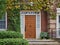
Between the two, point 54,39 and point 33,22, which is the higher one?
point 33,22

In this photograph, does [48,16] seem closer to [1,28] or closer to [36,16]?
[36,16]

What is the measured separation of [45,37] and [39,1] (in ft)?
32.0

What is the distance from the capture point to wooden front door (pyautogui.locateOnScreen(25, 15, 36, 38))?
88.3ft

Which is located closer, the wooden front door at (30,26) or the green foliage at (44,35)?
the green foliage at (44,35)

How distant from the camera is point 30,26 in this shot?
2706 cm

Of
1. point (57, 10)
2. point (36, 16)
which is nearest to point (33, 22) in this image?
point (36, 16)

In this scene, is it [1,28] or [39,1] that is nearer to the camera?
[39,1]

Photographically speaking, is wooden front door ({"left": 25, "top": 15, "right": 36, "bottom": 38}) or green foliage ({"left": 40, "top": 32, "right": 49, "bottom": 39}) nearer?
green foliage ({"left": 40, "top": 32, "right": 49, "bottom": 39})

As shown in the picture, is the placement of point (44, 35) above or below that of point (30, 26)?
below

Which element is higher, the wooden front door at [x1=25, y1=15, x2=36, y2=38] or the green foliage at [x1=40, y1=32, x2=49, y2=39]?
the wooden front door at [x1=25, y1=15, x2=36, y2=38]

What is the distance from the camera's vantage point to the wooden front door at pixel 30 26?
26922mm

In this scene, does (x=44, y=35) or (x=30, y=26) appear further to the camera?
(x=30, y=26)

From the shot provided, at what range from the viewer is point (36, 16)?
88.4ft

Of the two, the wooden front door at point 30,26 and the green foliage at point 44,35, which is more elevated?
the wooden front door at point 30,26
